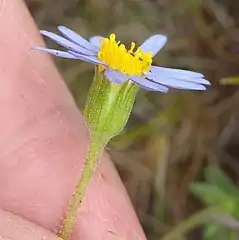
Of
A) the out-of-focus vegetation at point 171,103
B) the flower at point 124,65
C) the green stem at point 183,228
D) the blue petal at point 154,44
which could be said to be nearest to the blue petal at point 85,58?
the flower at point 124,65

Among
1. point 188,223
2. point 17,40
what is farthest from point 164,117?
point 17,40

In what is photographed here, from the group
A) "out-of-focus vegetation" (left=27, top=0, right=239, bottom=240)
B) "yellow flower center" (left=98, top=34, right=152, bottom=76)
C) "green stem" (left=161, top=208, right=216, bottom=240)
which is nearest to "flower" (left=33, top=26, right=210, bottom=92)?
"yellow flower center" (left=98, top=34, right=152, bottom=76)

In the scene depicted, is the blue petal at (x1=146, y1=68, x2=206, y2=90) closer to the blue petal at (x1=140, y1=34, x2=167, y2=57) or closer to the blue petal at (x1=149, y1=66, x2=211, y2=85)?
the blue petal at (x1=149, y1=66, x2=211, y2=85)

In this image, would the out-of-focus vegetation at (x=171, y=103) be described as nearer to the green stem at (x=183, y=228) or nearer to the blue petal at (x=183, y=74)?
the green stem at (x=183, y=228)

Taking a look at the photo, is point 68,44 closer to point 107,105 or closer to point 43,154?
point 107,105

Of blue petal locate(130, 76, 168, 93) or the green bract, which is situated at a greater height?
blue petal locate(130, 76, 168, 93)

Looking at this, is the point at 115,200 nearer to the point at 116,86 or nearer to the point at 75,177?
the point at 75,177
